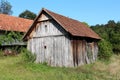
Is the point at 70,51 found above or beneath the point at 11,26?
beneath

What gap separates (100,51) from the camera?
29.0 m

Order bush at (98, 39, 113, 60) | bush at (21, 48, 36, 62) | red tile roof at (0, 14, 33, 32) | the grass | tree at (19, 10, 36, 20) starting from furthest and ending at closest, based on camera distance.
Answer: tree at (19, 10, 36, 20)
red tile roof at (0, 14, 33, 32)
bush at (98, 39, 113, 60)
bush at (21, 48, 36, 62)
the grass

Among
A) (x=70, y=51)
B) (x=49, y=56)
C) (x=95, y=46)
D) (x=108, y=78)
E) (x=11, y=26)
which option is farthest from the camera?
(x=11, y=26)

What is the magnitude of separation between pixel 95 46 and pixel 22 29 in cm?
1561

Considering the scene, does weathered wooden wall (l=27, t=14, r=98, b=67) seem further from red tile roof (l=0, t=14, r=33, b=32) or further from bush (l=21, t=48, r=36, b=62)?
red tile roof (l=0, t=14, r=33, b=32)

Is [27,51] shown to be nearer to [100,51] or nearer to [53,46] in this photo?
[53,46]

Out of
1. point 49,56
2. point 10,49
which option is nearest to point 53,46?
point 49,56

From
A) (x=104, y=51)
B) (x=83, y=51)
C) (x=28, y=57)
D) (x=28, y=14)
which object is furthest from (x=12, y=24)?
(x=28, y=14)

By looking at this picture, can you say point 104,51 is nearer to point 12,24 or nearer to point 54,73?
point 54,73

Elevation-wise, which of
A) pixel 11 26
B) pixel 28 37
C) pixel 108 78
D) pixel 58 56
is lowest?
pixel 108 78

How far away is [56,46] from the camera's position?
22203 millimetres

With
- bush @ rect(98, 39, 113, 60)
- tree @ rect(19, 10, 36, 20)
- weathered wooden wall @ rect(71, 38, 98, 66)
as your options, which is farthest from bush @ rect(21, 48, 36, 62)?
tree @ rect(19, 10, 36, 20)

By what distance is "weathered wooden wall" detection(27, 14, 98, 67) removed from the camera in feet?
70.0

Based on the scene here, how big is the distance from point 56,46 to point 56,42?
15.9 inches
